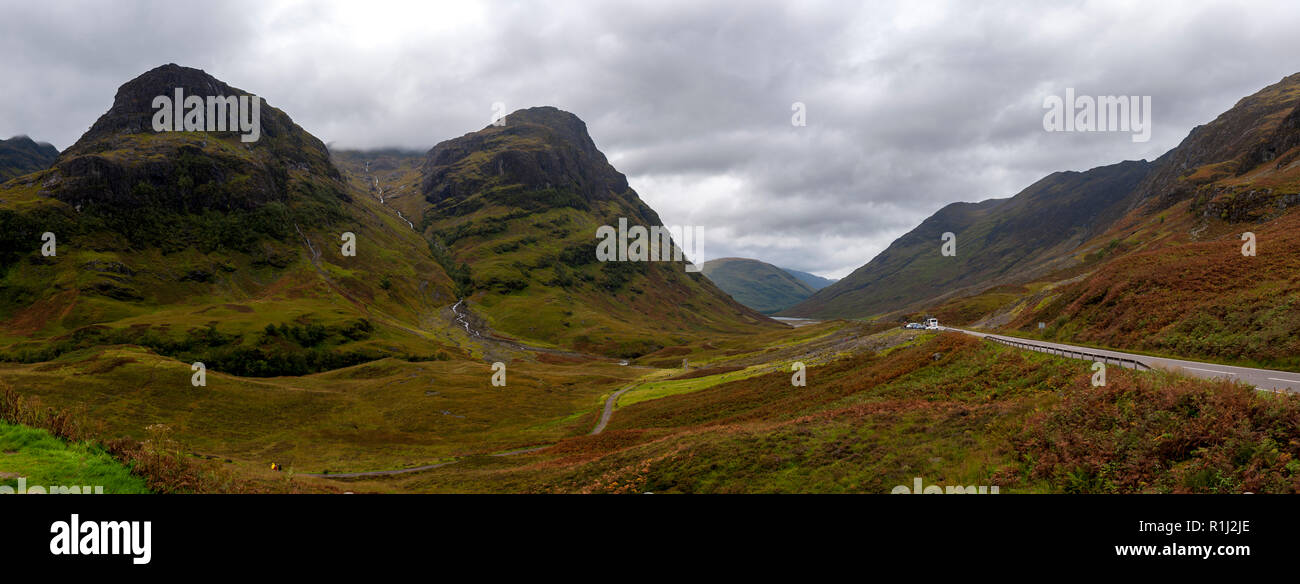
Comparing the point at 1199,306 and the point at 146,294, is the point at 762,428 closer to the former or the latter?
the point at 1199,306

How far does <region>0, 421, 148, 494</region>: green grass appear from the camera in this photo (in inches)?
452

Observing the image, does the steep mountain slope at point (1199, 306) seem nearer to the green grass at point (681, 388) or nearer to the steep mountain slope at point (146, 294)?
the green grass at point (681, 388)

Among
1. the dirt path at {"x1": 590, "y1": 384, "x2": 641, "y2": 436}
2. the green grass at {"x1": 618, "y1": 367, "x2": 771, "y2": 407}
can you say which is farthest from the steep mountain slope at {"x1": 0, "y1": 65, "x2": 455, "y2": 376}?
the green grass at {"x1": 618, "y1": 367, "x2": 771, "y2": 407}

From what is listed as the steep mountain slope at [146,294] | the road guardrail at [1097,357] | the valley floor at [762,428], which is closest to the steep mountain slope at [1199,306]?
the road guardrail at [1097,357]

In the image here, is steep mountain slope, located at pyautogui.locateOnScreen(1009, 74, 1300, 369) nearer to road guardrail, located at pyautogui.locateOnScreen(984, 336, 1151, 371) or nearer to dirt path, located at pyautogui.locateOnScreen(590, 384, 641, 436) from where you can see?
road guardrail, located at pyautogui.locateOnScreen(984, 336, 1151, 371)

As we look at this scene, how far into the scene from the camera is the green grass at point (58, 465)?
37.7ft

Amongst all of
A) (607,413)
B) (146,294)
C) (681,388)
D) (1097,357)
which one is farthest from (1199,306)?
(146,294)

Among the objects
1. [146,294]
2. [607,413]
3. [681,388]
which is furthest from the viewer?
[146,294]

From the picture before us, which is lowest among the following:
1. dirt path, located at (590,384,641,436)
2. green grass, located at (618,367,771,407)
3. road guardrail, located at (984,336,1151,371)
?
dirt path, located at (590,384,641,436)

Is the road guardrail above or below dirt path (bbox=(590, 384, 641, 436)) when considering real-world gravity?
above

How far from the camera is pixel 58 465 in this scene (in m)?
12.2
